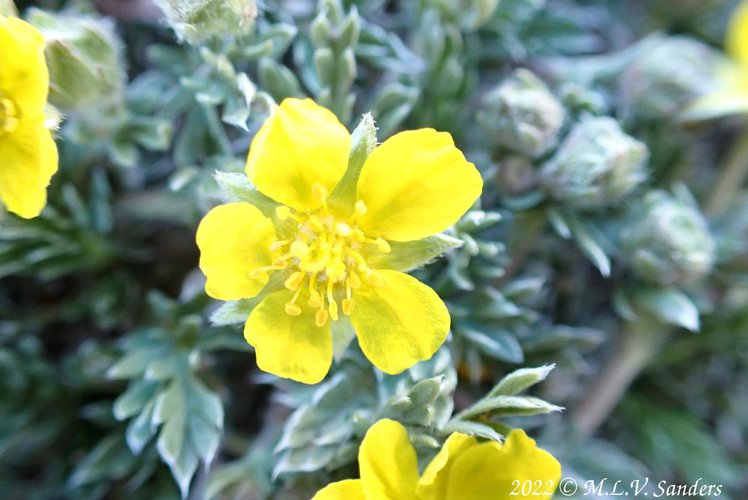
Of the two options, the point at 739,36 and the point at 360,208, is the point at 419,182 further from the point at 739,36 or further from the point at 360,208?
the point at 739,36

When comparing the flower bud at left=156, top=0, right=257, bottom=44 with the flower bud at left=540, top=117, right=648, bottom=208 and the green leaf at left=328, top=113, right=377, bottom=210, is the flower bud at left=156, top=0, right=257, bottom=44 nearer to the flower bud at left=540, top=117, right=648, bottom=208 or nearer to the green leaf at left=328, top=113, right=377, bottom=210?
the green leaf at left=328, top=113, right=377, bottom=210

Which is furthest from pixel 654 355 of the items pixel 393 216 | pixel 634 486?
pixel 393 216

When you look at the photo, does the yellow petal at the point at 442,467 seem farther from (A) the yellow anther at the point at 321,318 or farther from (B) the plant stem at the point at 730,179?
(B) the plant stem at the point at 730,179

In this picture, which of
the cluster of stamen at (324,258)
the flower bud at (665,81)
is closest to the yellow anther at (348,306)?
the cluster of stamen at (324,258)

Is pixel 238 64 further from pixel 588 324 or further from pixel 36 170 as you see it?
pixel 588 324

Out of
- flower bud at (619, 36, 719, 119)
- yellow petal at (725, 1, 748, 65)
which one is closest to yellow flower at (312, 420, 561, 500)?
flower bud at (619, 36, 719, 119)
